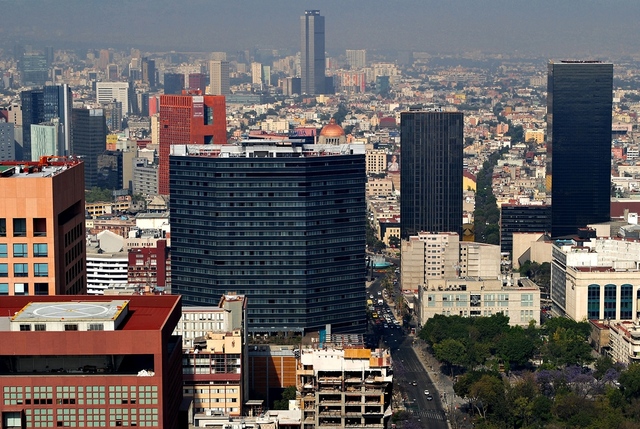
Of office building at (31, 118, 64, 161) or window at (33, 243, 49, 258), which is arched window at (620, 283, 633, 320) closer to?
window at (33, 243, 49, 258)

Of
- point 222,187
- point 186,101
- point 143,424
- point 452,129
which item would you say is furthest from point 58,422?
point 186,101

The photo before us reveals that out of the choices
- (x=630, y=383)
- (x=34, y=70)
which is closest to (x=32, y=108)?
(x=34, y=70)

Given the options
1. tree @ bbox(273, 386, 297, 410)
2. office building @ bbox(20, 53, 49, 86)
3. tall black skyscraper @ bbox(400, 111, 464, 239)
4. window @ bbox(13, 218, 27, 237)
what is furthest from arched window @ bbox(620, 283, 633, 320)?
office building @ bbox(20, 53, 49, 86)

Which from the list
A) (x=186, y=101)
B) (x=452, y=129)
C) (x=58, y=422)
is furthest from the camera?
(x=186, y=101)

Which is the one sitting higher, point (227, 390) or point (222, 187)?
point (222, 187)

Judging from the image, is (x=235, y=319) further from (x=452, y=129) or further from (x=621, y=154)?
(x=621, y=154)

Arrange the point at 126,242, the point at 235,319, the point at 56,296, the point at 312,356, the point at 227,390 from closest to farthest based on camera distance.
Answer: the point at 56,296 → the point at 312,356 → the point at 227,390 → the point at 235,319 → the point at 126,242
